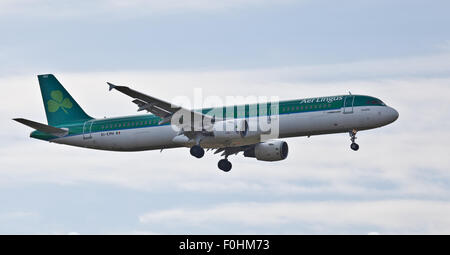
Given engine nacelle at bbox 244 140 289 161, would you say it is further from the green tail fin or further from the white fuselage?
the green tail fin

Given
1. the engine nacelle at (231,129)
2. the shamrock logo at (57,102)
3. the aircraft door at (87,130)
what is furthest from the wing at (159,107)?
the shamrock logo at (57,102)

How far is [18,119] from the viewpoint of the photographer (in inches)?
2361

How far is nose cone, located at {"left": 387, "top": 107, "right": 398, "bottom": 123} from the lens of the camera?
57734 millimetres

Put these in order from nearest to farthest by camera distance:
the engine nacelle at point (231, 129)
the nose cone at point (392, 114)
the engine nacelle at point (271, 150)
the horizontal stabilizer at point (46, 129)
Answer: the engine nacelle at point (231, 129) < the nose cone at point (392, 114) < the engine nacelle at point (271, 150) < the horizontal stabilizer at point (46, 129)

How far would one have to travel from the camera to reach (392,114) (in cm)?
5791

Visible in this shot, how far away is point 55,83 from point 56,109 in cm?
246

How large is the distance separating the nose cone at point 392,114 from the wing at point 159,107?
1173 cm

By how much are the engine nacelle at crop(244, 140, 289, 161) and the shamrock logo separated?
49.8 feet

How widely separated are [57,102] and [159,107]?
44.3 feet

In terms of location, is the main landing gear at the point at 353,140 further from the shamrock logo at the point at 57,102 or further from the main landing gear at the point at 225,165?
the shamrock logo at the point at 57,102

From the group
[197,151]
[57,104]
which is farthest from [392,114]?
[57,104]

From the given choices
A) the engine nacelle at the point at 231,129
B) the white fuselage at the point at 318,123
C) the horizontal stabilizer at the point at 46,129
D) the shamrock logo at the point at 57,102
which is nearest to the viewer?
the white fuselage at the point at 318,123

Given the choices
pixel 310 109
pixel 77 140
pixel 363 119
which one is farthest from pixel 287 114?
pixel 77 140

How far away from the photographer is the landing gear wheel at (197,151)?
5894 cm
